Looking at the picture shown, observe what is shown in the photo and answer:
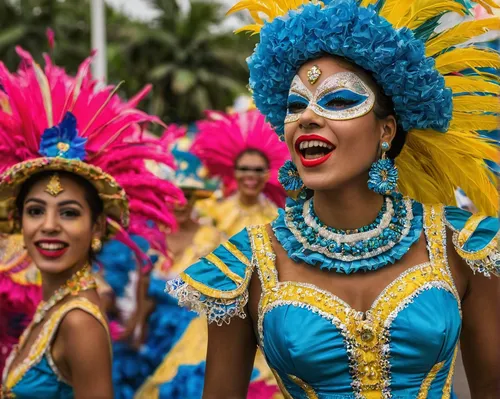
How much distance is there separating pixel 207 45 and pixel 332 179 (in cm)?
3283

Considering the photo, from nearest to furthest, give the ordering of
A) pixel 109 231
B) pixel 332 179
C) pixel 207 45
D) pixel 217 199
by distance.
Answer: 1. pixel 332 179
2. pixel 109 231
3. pixel 217 199
4. pixel 207 45

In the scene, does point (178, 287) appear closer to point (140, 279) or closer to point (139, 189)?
point (139, 189)

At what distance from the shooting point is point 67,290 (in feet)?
12.6

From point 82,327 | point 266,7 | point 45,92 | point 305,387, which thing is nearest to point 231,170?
point 45,92

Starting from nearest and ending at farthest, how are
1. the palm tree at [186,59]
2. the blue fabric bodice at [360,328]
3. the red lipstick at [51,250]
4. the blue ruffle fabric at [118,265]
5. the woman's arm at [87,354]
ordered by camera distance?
the blue fabric bodice at [360,328], the woman's arm at [87,354], the red lipstick at [51,250], the blue ruffle fabric at [118,265], the palm tree at [186,59]

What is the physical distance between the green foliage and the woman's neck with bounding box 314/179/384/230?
29.6m

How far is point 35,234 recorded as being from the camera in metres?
3.83

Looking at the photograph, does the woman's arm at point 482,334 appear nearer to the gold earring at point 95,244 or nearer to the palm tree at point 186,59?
the gold earring at point 95,244

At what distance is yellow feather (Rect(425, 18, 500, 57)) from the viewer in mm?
3043

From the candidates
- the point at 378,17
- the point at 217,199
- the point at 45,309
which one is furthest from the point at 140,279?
Result: the point at 378,17

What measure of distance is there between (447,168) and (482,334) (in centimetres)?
65

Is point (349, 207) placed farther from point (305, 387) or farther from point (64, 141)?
point (64, 141)

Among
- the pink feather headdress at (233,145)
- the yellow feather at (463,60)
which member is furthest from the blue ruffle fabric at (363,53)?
the pink feather headdress at (233,145)

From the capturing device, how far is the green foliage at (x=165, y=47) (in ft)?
104
